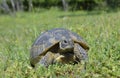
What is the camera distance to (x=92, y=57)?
16.9 feet

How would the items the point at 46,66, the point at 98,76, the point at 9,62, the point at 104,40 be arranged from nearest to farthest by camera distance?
1. the point at 98,76
2. the point at 46,66
3. the point at 9,62
4. the point at 104,40

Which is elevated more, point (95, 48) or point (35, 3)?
point (95, 48)

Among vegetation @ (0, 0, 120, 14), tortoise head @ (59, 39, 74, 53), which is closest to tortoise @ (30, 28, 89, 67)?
tortoise head @ (59, 39, 74, 53)

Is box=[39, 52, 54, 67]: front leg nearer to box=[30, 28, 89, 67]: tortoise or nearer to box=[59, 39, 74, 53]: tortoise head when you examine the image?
box=[30, 28, 89, 67]: tortoise

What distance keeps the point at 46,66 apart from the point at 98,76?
0.83 meters

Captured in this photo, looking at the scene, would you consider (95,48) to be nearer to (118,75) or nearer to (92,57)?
(92,57)

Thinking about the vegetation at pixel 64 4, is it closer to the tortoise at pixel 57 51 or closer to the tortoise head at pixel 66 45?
the tortoise at pixel 57 51

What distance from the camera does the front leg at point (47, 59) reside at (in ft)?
16.4

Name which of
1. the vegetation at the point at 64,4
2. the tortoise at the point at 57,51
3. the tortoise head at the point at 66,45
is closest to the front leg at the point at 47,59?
the tortoise at the point at 57,51

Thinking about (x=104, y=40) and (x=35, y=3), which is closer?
(x=104, y=40)

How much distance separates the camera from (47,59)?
197 inches

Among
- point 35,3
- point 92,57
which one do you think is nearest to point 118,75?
point 92,57

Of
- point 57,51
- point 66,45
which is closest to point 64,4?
point 57,51

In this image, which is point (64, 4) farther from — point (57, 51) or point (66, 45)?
point (66, 45)
